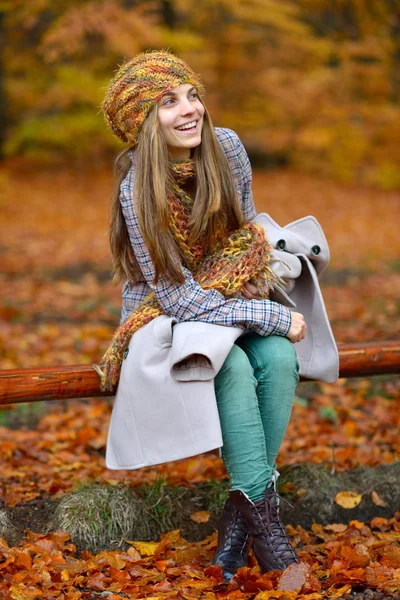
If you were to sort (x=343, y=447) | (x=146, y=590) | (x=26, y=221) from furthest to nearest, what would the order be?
(x=26, y=221)
(x=343, y=447)
(x=146, y=590)

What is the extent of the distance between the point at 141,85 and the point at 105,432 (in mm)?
2154

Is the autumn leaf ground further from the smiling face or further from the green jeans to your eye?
the smiling face

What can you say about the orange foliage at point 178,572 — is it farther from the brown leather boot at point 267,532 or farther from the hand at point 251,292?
the hand at point 251,292

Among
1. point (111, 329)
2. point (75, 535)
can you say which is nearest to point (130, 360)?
point (75, 535)

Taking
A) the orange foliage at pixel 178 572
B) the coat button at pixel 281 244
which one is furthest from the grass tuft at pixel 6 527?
the coat button at pixel 281 244

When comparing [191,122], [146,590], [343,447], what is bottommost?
[343,447]

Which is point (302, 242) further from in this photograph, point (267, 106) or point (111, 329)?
point (267, 106)

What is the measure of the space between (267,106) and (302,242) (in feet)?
41.0

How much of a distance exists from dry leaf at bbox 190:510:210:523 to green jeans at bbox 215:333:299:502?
0.56 metres

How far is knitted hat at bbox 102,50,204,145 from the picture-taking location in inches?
107

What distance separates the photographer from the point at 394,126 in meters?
14.8

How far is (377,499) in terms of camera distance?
327 cm

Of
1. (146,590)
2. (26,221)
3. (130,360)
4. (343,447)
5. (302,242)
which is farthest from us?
(26,221)

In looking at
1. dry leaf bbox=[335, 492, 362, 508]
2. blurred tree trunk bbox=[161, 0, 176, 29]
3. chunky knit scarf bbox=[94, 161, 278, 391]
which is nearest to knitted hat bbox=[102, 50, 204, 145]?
chunky knit scarf bbox=[94, 161, 278, 391]
